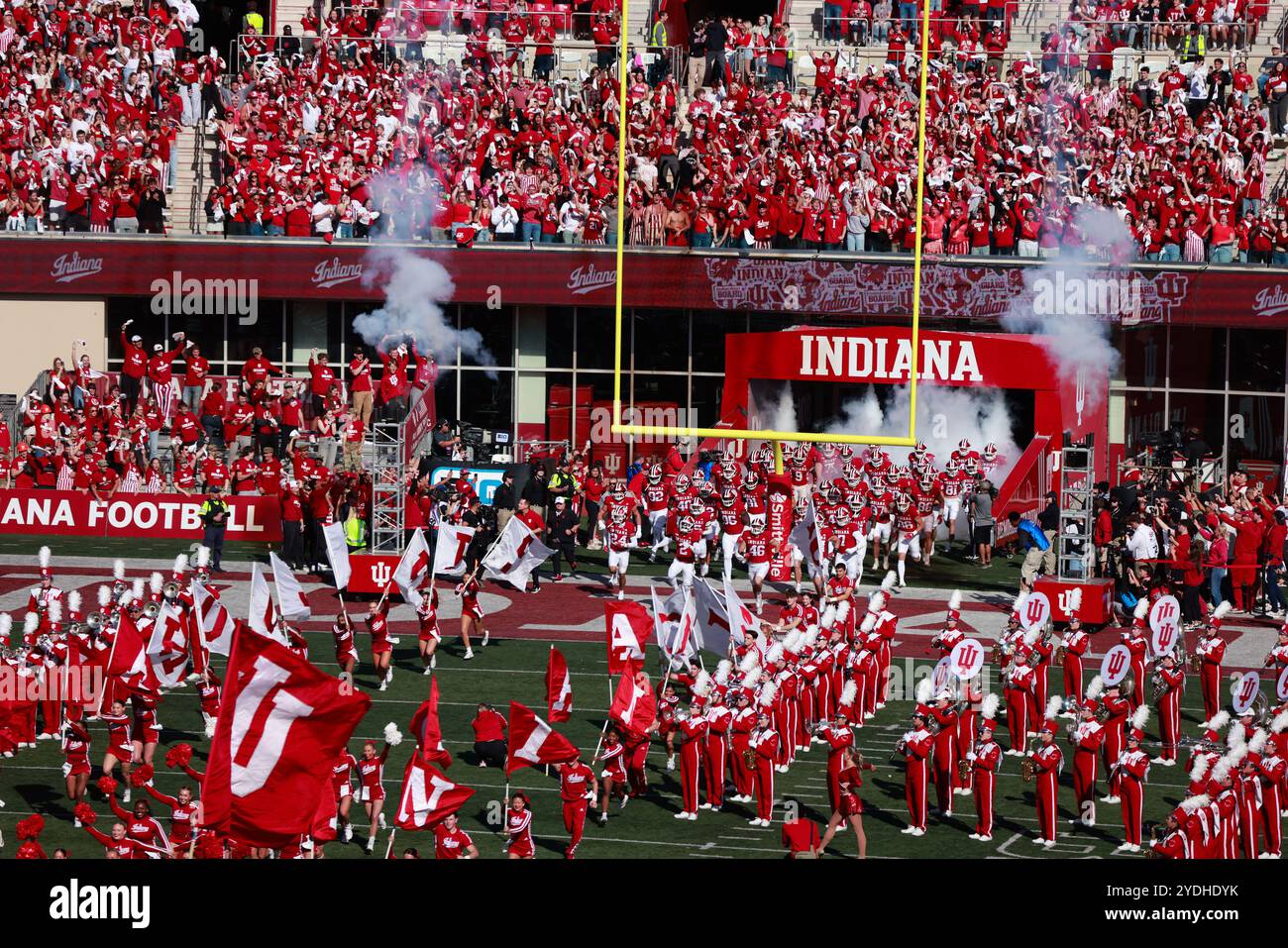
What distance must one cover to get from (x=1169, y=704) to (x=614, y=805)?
14.6ft

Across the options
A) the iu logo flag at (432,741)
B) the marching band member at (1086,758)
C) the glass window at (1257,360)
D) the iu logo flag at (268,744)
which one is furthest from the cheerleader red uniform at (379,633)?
the glass window at (1257,360)

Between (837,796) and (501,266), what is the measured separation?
573 inches

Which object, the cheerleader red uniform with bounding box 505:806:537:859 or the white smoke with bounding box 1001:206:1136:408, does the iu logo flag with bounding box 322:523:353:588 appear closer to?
the cheerleader red uniform with bounding box 505:806:537:859

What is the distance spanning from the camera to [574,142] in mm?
27938

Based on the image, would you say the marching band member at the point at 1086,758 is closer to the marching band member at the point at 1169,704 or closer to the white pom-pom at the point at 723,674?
the marching band member at the point at 1169,704

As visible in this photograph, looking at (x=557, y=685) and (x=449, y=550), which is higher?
(x=449, y=550)

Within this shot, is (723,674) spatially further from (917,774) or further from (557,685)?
(917,774)

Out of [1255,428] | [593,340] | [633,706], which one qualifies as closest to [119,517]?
[593,340]

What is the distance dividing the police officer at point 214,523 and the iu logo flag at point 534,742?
8905mm

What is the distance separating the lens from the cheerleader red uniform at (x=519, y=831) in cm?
1287

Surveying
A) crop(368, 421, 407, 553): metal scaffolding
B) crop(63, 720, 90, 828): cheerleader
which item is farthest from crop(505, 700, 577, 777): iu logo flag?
crop(368, 421, 407, 553): metal scaffolding

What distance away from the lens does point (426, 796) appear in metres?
12.5

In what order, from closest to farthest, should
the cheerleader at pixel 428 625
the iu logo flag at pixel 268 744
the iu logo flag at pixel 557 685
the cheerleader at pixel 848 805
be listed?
1. the iu logo flag at pixel 268 744
2. the cheerleader at pixel 848 805
3. the iu logo flag at pixel 557 685
4. the cheerleader at pixel 428 625
